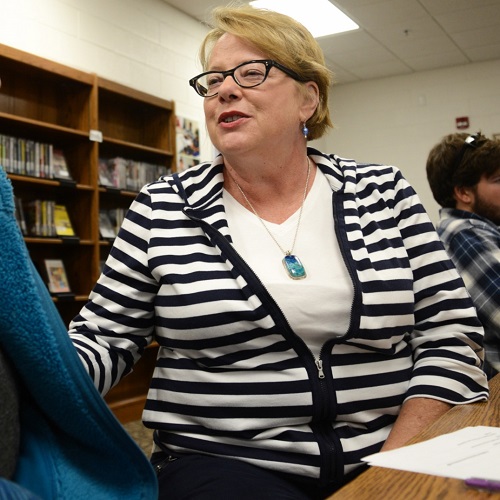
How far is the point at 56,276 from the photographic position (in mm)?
3947

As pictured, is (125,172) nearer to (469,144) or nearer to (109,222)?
(109,222)

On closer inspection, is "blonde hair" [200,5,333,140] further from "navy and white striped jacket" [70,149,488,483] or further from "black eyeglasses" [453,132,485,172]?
"black eyeglasses" [453,132,485,172]

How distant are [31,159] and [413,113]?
493 centimetres

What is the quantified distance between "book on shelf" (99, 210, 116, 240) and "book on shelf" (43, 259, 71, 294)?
1.26ft

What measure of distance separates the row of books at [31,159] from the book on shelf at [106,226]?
0.42m

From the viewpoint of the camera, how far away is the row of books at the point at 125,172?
14.3 feet

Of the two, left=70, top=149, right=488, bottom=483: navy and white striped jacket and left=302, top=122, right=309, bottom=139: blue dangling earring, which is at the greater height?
left=302, top=122, right=309, bottom=139: blue dangling earring

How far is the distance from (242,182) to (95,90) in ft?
10.1

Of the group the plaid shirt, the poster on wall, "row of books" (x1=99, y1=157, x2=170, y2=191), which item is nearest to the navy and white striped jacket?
the plaid shirt

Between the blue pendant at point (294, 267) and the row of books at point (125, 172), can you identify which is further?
the row of books at point (125, 172)

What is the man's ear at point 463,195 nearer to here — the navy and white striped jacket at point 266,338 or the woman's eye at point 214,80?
the navy and white striped jacket at point 266,338

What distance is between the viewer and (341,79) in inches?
291

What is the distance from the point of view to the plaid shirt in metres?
1.74

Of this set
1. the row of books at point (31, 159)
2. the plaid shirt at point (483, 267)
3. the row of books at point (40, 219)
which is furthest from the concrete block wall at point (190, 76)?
the plaid shirt at point (483, 267)
